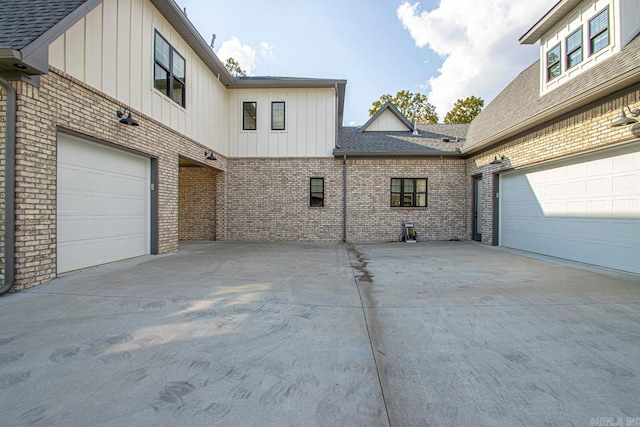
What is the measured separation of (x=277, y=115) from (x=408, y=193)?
600cm

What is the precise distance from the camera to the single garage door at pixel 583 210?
6.10m

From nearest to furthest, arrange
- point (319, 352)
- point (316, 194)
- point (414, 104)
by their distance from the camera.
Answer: point (319, 352) → point (316, 194) → point (414, 104)

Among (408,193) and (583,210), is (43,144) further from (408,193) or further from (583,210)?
(408,193)

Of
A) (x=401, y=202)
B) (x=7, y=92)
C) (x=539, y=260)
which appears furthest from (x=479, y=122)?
(x=7, y=92)

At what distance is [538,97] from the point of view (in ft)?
29.7

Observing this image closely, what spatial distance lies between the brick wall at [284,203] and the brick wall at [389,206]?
59 cm

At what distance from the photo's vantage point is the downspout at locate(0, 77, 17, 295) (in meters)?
4.36

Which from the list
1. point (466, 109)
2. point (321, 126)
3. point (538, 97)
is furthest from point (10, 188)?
point (466, 109)

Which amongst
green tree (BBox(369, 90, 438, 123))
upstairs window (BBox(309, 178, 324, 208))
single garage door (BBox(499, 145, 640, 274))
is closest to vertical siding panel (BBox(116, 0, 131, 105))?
upstairs window (BBox(309, 178, 324, 208))

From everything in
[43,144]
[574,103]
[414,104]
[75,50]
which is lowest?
[43,144]

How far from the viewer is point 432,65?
2248 cm

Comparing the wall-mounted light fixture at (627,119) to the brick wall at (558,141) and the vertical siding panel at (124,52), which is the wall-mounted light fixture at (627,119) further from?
the vertical siding panel at (124,52)

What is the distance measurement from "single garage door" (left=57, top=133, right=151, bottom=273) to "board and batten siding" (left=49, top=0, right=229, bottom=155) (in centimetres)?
121

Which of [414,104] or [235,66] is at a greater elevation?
[235,66]
